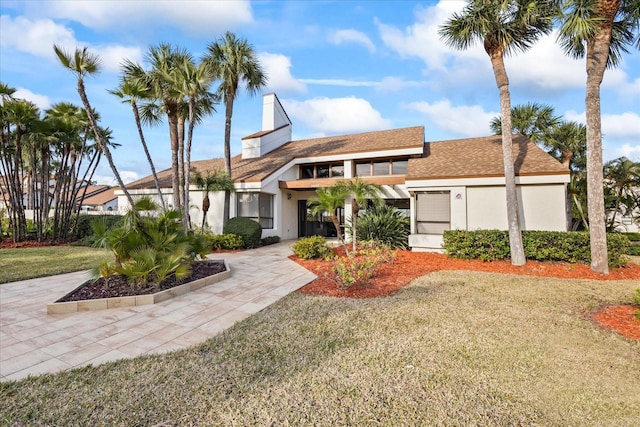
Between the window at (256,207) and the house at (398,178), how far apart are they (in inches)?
2.2

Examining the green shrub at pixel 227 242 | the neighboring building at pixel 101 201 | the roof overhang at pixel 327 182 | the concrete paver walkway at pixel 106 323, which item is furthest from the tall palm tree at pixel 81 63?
the neighboring building at pixel 101 201

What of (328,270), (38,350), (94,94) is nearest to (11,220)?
(94,94)

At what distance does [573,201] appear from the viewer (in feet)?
45.3

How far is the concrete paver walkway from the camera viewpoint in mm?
3494

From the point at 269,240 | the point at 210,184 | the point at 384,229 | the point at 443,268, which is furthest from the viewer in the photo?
the point at 269,240

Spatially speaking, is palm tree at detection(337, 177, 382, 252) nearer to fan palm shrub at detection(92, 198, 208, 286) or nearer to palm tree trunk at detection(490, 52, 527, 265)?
palm tree trunk at detection(490, 52, 527, 265)

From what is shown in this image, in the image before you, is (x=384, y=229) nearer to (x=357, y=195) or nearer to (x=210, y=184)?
(x=357, y=195)

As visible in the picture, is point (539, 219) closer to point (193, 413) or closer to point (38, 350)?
point (193, 413)

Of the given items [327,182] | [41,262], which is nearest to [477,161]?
[327,182]

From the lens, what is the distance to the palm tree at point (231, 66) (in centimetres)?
→ 1372

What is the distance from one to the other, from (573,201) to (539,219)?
5.64m

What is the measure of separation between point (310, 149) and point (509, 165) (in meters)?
11.4

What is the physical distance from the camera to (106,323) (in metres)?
4.54

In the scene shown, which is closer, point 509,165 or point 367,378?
point 367,378
